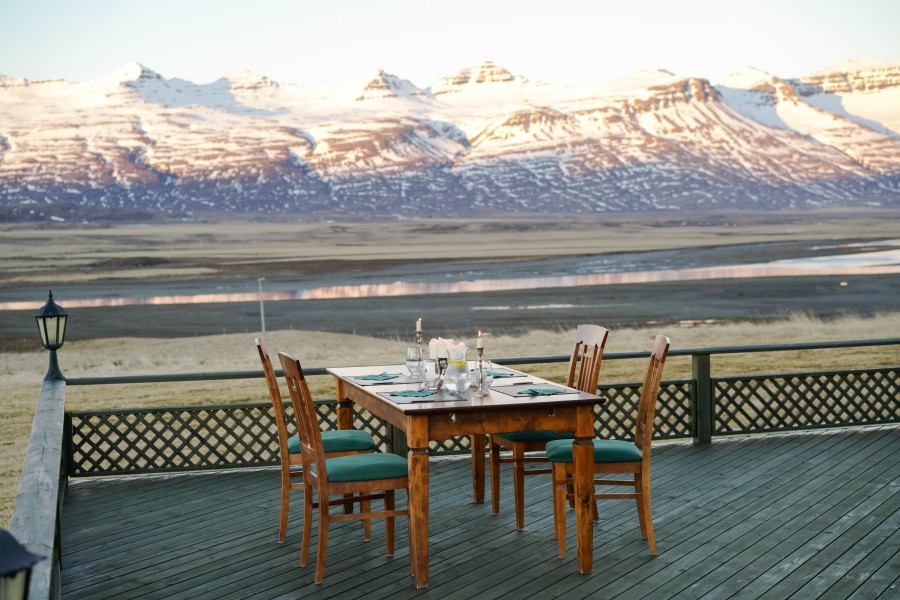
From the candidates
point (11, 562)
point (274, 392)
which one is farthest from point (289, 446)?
point (11, 562)

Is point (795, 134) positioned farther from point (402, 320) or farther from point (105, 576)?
point (105, 576)

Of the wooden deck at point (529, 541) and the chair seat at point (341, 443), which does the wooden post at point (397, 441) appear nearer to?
the wooden deck at point (529, 541)

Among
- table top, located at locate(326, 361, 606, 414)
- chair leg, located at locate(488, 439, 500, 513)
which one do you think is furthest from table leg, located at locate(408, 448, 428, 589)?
chair leg, located at locate(488, 439, 500, 513)

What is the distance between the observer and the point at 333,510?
6.30 m

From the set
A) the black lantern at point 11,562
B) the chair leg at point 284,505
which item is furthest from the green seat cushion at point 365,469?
the black lantern at point 11,562

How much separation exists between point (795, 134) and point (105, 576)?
20220 cm

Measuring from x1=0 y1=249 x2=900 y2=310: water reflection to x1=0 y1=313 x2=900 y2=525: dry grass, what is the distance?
1134cm

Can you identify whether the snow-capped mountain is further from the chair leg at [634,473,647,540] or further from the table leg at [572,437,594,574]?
the table leg at [572,437,594,574]

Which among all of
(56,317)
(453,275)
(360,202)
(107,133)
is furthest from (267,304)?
(107,133)

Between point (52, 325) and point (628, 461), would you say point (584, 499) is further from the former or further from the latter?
point (52, 325)

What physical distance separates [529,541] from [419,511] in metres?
0.84

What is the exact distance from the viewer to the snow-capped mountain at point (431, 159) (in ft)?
497

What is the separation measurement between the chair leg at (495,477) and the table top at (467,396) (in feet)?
1.45

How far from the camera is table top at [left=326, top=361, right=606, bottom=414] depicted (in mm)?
4836
